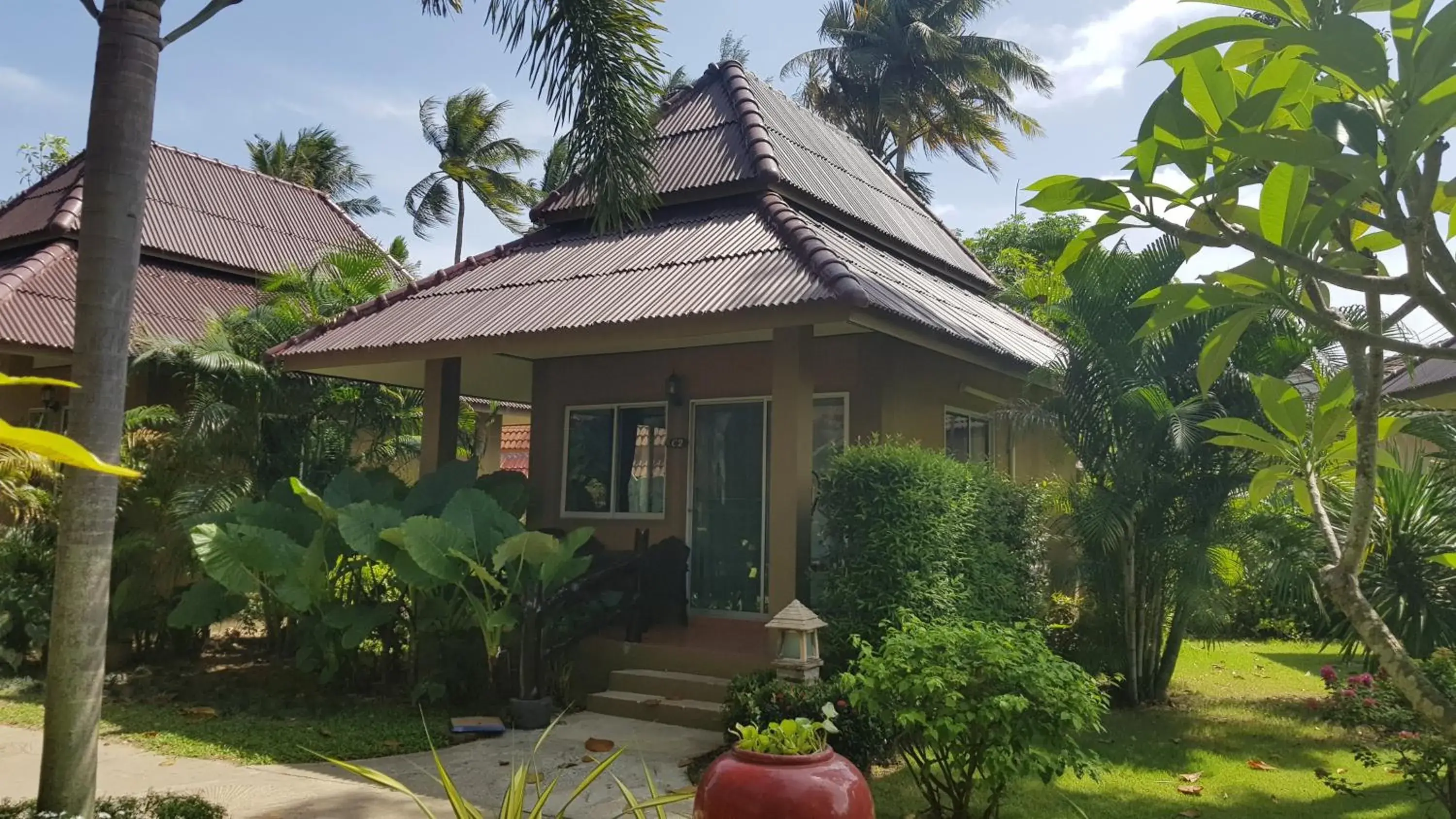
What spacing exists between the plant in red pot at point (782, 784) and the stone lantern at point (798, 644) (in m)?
2.33

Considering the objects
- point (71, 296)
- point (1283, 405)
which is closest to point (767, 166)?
point (1283, 405)

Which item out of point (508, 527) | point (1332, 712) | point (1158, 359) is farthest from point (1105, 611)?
point (508, 527)

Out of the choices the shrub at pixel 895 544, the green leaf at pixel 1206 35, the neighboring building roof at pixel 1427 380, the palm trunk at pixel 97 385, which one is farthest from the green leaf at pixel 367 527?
the neighboring building roof at pixel 1427 380

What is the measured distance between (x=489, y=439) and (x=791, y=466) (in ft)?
46.8

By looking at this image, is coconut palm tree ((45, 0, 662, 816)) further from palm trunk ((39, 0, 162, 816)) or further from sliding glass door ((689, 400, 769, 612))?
sliding glass door ((689, 400, 769, 612))

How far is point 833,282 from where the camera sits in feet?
24.2

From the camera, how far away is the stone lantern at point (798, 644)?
265 inches

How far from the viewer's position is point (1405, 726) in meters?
5.34

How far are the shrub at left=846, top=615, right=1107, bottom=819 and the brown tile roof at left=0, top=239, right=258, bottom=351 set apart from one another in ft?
35.7

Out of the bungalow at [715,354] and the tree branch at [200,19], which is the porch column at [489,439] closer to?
the bungalow at [715,354]

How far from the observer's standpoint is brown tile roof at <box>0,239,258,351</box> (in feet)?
42.5

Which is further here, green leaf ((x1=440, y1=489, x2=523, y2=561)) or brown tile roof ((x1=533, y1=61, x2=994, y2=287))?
brown tile roof ((x1=533, y1=61, x2=994, y2=287))

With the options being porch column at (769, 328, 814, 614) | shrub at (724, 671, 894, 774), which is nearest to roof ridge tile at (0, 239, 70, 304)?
porch column at (769, 328, 814, 614)

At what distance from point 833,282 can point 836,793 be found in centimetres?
415
